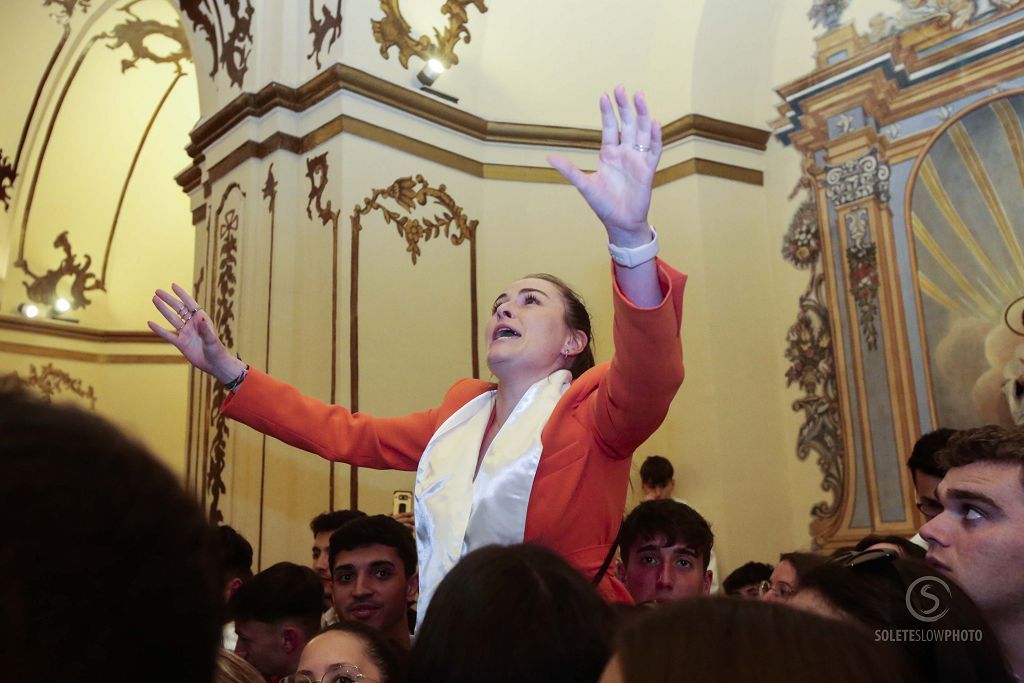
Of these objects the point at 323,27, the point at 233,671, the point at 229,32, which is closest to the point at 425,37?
the point at 323,27

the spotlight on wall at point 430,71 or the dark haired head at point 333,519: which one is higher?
the spotlight on wall at point 430,71

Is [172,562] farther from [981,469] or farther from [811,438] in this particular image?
[811,438]

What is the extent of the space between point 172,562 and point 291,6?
17.1 ft

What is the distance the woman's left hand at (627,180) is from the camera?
169 cm

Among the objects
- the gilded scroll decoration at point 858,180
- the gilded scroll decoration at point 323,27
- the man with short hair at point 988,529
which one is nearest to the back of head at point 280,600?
the man with short hair at point 988,529

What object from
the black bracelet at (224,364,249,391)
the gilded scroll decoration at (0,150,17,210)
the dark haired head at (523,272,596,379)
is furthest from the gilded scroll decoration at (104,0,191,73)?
the dark haired head at (523,272,596,379)

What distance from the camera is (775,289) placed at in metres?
5.50

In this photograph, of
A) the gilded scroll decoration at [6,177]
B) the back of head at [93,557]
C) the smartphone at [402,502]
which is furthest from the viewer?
the gilded scroll decoration at [6,177]

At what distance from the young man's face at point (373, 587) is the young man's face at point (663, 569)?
77 centimetres

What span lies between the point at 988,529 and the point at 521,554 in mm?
1070

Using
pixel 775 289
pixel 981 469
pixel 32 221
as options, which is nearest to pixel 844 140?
pixel 775 289

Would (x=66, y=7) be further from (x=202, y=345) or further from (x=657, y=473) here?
(x=202, y=345)

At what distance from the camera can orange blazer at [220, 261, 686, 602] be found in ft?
5.56

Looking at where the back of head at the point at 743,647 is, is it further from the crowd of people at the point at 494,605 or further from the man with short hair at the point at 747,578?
the man with short hair at the point at 747,578
